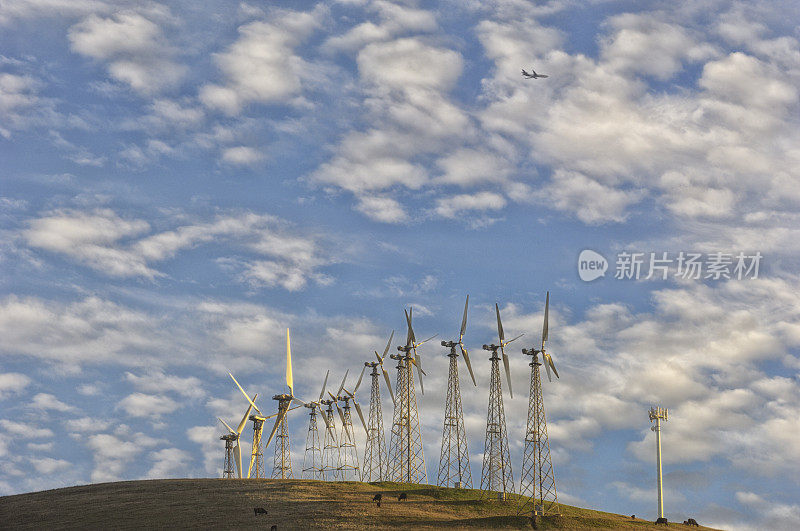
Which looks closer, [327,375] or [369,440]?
[369,440]

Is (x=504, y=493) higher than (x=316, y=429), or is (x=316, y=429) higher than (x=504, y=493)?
(x=316, y=429)

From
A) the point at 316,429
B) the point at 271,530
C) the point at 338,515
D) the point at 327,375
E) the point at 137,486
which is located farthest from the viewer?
the point at 327,375

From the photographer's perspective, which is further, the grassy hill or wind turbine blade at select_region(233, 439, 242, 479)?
wind turbine blade at select_region(233, 439, 242, 479)

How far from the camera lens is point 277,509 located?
120250 mm

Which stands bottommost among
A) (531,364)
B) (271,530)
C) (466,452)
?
(271,530)

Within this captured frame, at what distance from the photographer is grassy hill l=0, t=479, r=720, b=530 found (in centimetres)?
11119

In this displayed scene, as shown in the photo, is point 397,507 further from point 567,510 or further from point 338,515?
point 567,510

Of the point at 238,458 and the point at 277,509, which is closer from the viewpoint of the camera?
the point at 277,509

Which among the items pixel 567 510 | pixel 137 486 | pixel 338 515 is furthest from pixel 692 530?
pixel 137 486

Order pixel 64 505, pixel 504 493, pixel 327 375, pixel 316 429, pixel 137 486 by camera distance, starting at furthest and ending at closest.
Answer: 1. pixel 327 375
2. pixel 316 429
3. pixel 137 486
4. pixel 64 505
5. pixel 504 493

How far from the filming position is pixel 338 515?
113875mm

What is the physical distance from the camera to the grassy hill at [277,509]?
365 feet

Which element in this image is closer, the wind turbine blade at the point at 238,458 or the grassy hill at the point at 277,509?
the grassy hill at the point at 277,509

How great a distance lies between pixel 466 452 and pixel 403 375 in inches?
877
